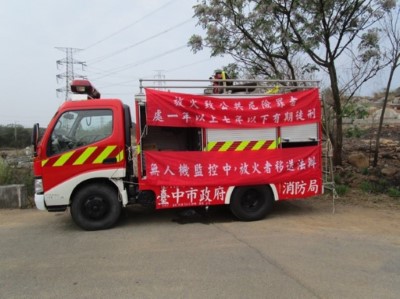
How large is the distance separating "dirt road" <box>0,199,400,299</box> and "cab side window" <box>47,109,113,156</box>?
1532 mm

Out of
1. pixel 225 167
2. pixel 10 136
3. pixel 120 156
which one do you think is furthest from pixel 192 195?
pixel 10 136

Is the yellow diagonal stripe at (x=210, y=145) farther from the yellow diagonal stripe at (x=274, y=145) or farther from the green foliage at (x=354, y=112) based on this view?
the green foliage at (x=354, y=112)

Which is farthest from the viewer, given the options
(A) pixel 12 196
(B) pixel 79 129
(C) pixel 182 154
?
(A) pixel 12 196

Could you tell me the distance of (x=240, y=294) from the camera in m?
4.47

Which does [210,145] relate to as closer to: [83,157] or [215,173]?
[215,173]

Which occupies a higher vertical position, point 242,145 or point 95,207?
point 242,145

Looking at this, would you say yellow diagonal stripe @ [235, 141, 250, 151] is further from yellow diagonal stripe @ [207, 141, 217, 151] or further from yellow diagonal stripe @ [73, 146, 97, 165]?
yellow diagonal stripe @ [73, 146, 97, 165]

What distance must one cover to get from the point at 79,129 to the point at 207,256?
10.7 ft

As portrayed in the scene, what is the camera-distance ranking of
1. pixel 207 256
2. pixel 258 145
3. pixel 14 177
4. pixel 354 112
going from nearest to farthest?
1. pixel 207 256
2. pixel 258 145
3. pixel 14 177
4. pixel 354 112

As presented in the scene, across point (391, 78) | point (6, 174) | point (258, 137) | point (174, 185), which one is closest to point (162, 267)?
point (174, 185)

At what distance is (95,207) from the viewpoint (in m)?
7.43

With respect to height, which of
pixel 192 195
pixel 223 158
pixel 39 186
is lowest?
pixel 192 195

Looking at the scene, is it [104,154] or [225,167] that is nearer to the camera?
[104,154]

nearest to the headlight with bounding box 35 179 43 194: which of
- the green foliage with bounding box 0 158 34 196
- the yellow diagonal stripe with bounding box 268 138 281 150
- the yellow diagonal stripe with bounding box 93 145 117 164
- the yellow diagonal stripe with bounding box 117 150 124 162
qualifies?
the yellow diagonal stripe with bounding box 93 145 117 164
